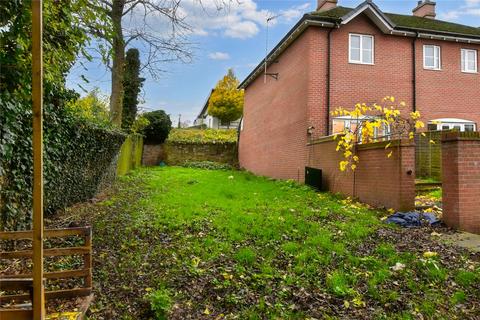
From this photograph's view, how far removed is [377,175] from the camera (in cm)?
944

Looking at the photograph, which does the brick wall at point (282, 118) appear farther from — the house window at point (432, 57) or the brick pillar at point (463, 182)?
the brick pillar at point (463, 182)

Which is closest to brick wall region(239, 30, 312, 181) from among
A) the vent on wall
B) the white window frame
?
the vent on wall

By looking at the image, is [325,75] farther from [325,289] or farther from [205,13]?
[325,289]

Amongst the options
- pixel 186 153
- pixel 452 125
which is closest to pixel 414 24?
pixel 452 125

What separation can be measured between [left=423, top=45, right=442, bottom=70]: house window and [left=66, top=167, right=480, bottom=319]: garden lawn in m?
10.5

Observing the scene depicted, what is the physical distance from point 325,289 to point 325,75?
10.9 m

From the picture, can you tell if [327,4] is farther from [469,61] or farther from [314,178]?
[314,178]

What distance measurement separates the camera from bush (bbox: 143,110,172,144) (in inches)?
993

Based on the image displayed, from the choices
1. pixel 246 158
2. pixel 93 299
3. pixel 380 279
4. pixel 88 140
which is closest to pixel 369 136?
pixel 380 279

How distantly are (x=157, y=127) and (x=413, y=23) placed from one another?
16145 mm

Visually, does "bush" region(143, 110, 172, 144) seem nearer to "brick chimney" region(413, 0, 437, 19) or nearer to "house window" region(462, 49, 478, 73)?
"brick chimney" region(413, 0, 437, 19)

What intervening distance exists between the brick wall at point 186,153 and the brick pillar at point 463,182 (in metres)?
19.9

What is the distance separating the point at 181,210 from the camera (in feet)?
28.2

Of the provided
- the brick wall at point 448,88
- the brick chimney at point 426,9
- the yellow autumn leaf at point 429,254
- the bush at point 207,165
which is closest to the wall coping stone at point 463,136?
the yellow autumn leaf at point 429,254
